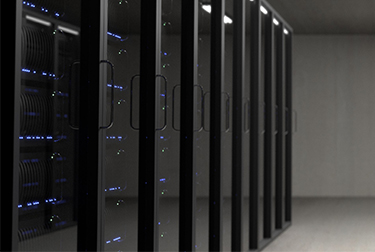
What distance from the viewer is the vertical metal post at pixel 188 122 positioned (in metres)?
3.45

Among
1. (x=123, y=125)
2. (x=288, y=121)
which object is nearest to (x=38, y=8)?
(x=123, y=125)

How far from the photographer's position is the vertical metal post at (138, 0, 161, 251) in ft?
9.71

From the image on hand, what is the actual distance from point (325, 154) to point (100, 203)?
7725mm

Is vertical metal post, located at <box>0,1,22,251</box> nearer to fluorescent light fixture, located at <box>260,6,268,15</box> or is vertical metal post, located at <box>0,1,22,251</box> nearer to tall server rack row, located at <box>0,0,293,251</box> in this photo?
tall server rack row, located at <box>0,0,293,251</box>

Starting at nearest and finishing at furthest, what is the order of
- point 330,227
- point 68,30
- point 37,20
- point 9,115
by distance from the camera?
point 9,115 → point 37,20 → point 68,30 → point 330,227

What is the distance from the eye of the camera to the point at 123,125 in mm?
2814

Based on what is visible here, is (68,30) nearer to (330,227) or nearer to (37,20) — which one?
(37,20)

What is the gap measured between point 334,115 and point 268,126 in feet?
14.8

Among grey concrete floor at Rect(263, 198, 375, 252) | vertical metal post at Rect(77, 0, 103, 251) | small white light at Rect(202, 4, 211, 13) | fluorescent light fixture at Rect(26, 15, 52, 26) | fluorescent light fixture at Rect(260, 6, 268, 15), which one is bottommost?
grey concrete floor at Rect(263, 198, 375, 252)

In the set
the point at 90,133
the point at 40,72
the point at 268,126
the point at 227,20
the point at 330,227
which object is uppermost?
the point at 227,20

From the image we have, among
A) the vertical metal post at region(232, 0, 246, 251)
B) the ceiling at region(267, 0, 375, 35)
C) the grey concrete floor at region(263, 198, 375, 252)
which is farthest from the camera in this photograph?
the ceiling at region(267, 0, 375, 35)

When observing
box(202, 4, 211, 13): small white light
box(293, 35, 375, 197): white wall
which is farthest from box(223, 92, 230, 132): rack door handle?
box(293, 35, 375, 197): white wall

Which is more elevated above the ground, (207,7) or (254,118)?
(207,7)

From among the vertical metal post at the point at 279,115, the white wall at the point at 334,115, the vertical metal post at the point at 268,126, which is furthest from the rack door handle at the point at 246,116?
the white wall at the point at 334,115
